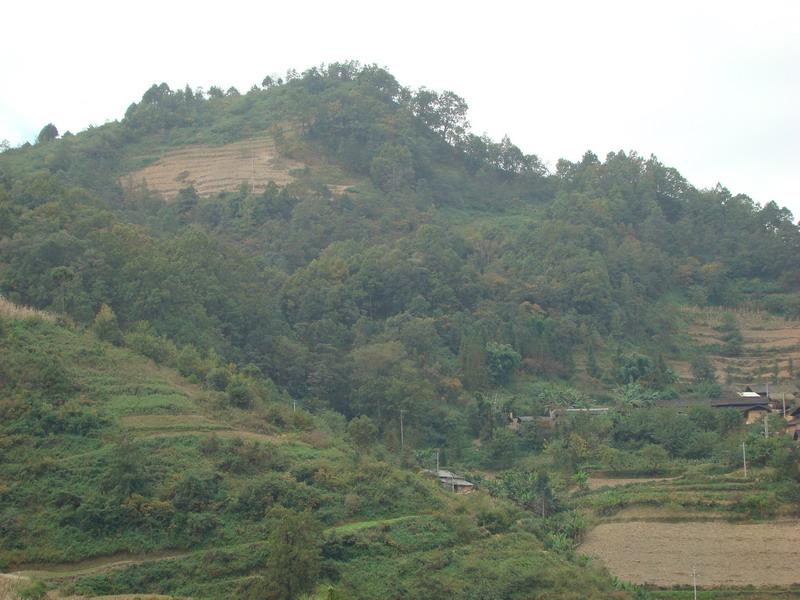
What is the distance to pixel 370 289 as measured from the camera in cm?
4738

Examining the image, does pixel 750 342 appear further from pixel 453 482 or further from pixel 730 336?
pixel 453 482

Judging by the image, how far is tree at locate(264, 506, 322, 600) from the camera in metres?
22.0

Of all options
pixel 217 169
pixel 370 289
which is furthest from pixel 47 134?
pixel 370 289

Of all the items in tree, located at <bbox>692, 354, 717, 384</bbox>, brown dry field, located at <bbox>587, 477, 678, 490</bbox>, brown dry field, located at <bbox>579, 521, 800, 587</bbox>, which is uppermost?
tree, located at <bbox>692, 354, 717, 384</bbox>

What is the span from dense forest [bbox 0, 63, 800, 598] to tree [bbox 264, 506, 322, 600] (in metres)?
1.39

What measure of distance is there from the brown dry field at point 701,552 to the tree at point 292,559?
31.3 ft

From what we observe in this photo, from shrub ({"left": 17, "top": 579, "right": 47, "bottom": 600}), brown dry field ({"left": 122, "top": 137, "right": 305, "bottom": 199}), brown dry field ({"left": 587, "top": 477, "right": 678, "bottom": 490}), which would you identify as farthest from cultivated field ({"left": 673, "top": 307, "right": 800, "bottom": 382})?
shrub ({"left": 17, "top": 579, "right": 47, "bottom": 600})

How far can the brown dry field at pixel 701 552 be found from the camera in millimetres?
28234

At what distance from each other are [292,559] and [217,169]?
43354 millimetres

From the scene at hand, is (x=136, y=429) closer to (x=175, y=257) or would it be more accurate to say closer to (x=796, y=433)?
(x=175, y=257)

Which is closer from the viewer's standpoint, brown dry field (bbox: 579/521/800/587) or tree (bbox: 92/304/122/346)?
brown dry field (bbox: 579/521/800/587)

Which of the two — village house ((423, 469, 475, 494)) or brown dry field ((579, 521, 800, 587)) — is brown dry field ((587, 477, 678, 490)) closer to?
brown dry field ((579, 521, 800, 587))

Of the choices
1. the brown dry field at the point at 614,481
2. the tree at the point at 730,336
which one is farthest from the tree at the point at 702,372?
the brown dry field at the point at 614,481

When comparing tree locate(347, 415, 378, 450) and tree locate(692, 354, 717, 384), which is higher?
tree locate(347, 415, 378, 450)
